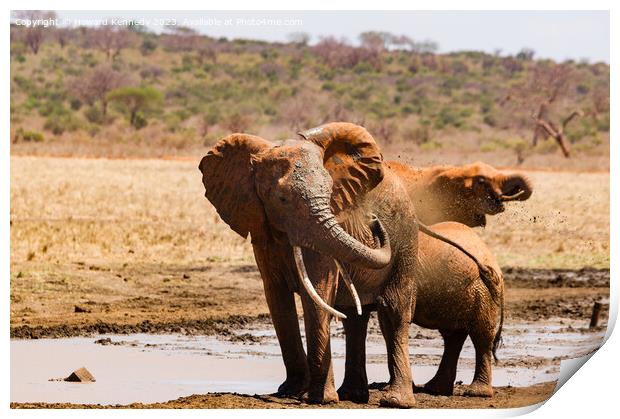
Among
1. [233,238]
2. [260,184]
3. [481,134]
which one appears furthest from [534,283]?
[481,134]

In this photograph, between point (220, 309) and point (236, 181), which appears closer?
point (236, 181)

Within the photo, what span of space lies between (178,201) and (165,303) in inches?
334

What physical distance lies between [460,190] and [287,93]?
49074 mm

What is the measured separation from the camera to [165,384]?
33.9 ft

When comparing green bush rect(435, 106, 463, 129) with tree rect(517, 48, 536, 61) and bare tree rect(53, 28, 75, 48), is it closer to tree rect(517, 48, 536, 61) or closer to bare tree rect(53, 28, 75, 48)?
tree rect(517, 48, 536, 61)

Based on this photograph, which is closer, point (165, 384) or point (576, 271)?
point (165, 384)

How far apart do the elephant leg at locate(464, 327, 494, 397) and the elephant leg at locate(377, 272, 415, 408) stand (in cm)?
72

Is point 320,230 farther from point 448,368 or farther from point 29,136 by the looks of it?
point 29,136

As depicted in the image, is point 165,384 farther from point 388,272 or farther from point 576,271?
point 576,271

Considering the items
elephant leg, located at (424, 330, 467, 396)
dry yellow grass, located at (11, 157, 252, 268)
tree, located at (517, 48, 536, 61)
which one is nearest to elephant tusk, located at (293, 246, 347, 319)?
elephant leg, located at (424, 330, 467, 396)

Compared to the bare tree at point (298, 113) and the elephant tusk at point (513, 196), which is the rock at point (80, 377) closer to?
the elephant tusk at point (513, 196)

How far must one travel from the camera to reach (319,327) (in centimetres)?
881

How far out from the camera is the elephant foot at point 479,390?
33.2ft

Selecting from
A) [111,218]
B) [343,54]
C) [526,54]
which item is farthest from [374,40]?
[111,218]
